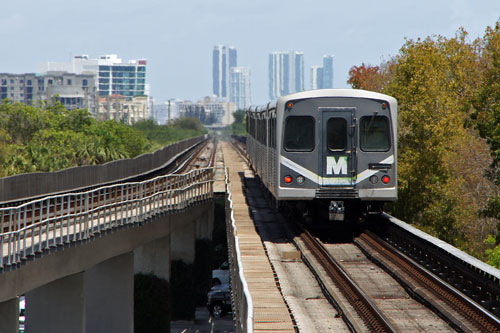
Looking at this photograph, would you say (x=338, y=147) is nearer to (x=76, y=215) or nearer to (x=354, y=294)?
(x=354, y=294)

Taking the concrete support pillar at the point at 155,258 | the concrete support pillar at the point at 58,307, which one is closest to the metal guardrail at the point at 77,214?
the concrete support pillar at the point at 58,307

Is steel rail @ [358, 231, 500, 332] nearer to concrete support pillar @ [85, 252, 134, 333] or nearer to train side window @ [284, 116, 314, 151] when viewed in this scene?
train side window @ [284, 116, 314, 151]

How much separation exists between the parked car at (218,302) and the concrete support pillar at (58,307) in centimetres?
1657

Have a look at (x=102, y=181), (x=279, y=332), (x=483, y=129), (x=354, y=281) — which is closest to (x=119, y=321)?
(x=102, y=181)

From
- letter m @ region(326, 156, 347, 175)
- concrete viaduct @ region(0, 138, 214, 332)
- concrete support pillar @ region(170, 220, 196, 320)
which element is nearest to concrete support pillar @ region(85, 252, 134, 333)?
concrete viaduct @ region(0, 138, 214, 332)

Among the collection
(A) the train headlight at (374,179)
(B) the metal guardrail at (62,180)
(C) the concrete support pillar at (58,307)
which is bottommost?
(C) the concrete support pillar at (58,307)

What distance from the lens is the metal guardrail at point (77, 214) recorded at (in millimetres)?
18625

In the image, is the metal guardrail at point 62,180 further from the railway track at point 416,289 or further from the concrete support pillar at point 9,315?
the railway track at point 416,289

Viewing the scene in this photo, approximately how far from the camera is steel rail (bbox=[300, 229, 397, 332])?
1120cm

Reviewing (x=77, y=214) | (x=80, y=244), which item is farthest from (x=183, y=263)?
(x=77, y=214)

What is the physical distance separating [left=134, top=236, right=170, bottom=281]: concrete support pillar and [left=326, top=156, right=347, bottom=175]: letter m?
1950 cm

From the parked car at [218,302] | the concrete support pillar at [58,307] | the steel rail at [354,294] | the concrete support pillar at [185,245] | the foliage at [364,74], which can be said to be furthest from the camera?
the foliage at [364,74]

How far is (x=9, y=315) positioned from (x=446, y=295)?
1099 centimetres

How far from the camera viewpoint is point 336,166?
60.8 ft
